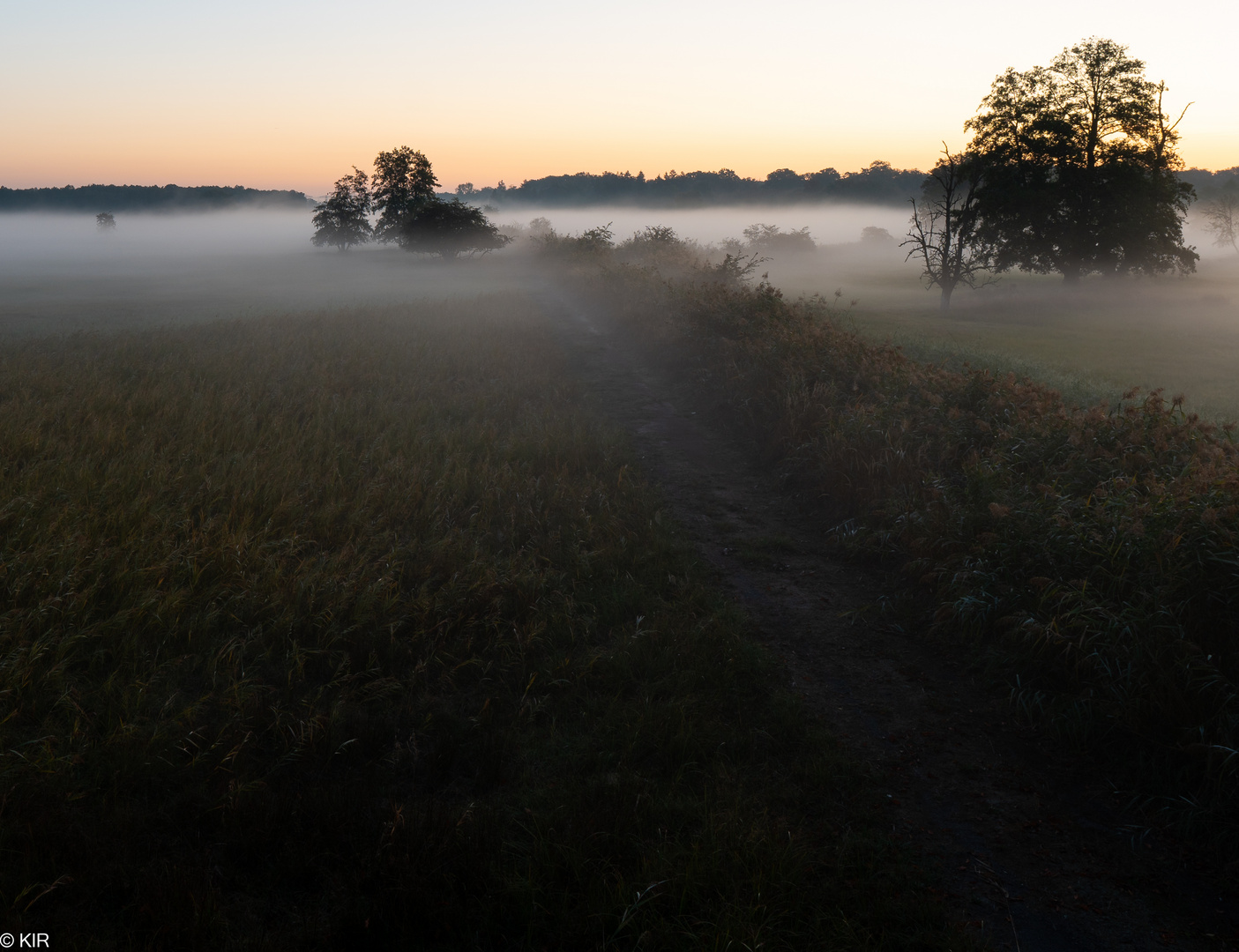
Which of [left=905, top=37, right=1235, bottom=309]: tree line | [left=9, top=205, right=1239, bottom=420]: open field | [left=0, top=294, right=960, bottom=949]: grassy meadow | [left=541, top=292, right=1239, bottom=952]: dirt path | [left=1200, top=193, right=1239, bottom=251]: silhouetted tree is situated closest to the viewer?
[left=0, top=294, right=960, bottom=949]: grassy meadow

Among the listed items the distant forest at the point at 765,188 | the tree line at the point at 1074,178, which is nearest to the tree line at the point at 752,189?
the distant forest at the point at 765,188

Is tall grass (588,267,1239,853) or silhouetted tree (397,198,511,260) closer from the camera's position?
tall grass (588,267,1239,853)

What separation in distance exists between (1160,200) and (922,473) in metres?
36.5

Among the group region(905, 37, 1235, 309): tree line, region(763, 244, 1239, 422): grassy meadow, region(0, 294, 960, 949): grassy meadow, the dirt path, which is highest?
region(905, 37, 1235, 309): tree line

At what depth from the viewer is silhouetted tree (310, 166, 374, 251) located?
7112 centimetres

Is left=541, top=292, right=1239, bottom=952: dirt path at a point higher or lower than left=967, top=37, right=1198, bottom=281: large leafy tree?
lower

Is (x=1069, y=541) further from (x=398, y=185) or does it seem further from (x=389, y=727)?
(x=398, y=185)

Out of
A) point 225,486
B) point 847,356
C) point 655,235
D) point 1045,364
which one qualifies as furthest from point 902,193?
point 225,486

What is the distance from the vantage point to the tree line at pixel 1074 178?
32594mm

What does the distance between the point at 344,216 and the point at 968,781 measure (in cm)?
8001

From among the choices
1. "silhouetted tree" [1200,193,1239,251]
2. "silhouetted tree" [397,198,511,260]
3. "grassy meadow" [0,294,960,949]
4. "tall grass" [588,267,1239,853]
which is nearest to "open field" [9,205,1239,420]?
"silhouetted tree" [397,198,511,260]

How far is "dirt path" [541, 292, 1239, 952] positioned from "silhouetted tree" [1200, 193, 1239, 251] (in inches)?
3062

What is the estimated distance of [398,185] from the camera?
6769cm

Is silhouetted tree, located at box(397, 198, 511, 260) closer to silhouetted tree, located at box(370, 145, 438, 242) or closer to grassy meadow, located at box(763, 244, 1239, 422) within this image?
silhouetted tree, located at box(370, 145, 438, 242)
